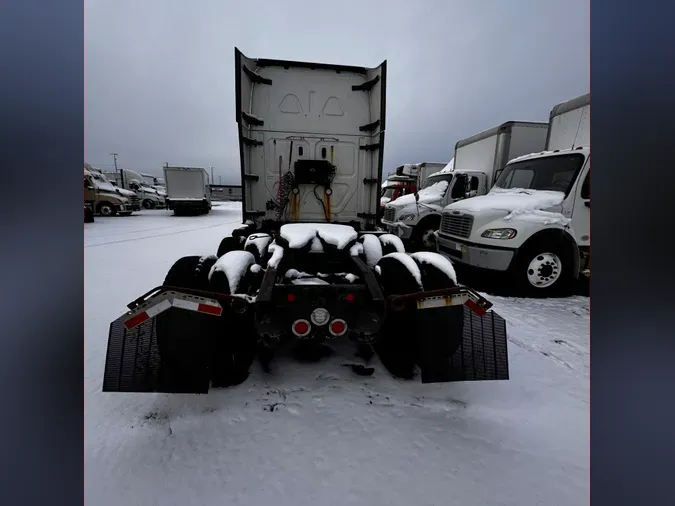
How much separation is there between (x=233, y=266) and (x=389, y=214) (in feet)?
25.6

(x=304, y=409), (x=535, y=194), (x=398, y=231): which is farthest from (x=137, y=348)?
(x=398, y=231)

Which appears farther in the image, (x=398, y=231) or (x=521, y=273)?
(x=398, y=231)

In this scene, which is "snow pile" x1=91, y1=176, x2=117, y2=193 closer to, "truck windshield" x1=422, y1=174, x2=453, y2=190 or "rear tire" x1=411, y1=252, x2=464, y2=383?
"truck windshield" x1=422, y1=174, x2=453, y2=190

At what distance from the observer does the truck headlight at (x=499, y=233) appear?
5023 mm

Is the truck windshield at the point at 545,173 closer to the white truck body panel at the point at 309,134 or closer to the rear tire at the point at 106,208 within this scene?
the white truck body panel at the point at 309,134

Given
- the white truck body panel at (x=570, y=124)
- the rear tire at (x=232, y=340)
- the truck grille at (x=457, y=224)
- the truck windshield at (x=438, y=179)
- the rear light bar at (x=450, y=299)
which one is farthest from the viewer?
the truck windshield at (x=438, y=179)

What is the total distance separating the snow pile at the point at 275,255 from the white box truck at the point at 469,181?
6162mm

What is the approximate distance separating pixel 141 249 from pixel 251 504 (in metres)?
8.50

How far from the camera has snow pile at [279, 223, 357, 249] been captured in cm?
311

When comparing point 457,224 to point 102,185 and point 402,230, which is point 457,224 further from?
point 102,185

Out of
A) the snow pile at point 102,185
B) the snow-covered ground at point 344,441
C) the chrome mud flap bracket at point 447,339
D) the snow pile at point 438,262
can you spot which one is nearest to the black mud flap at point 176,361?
the snow-covered ground at point 344,441

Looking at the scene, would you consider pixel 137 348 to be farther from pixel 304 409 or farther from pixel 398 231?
pixel 398 231

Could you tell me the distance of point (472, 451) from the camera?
1.99 m

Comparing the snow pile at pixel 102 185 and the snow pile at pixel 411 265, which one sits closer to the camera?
the snow pile at pixel 411 265
